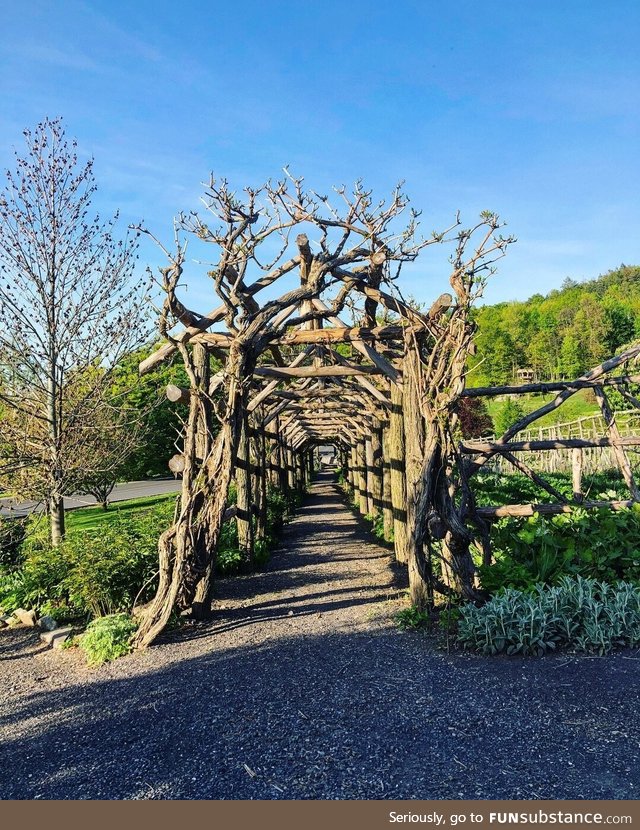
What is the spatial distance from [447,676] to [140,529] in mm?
4681

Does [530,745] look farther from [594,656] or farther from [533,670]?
[594,656]

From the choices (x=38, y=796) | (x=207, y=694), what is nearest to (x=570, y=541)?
(x=207, y=694)

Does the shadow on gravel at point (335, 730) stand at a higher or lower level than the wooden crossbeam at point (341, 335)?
lower

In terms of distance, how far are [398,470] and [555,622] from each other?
15.8ft

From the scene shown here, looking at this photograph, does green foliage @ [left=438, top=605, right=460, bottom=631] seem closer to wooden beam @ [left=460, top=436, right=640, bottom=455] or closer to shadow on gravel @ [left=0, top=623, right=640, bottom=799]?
shadow on gravel @ [left=0, top=623, right=640, bottom=799]

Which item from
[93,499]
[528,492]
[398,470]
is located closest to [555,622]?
[398,470]

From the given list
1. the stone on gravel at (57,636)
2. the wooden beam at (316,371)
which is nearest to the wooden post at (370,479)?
the wooden beam at (316,371)

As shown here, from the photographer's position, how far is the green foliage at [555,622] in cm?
469

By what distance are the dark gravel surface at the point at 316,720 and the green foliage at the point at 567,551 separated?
970mm

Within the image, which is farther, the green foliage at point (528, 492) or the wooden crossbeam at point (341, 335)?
the green foliage at point (528, 492)

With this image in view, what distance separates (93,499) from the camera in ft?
80.7

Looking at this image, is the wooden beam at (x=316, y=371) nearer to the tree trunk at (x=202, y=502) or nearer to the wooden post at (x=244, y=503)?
the wooden post at (x=244, y=503)

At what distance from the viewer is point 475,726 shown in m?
3.58

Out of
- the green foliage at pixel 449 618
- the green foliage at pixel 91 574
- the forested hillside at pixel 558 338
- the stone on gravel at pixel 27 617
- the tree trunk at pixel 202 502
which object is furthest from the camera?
the forested hillside at pixel 558 338
